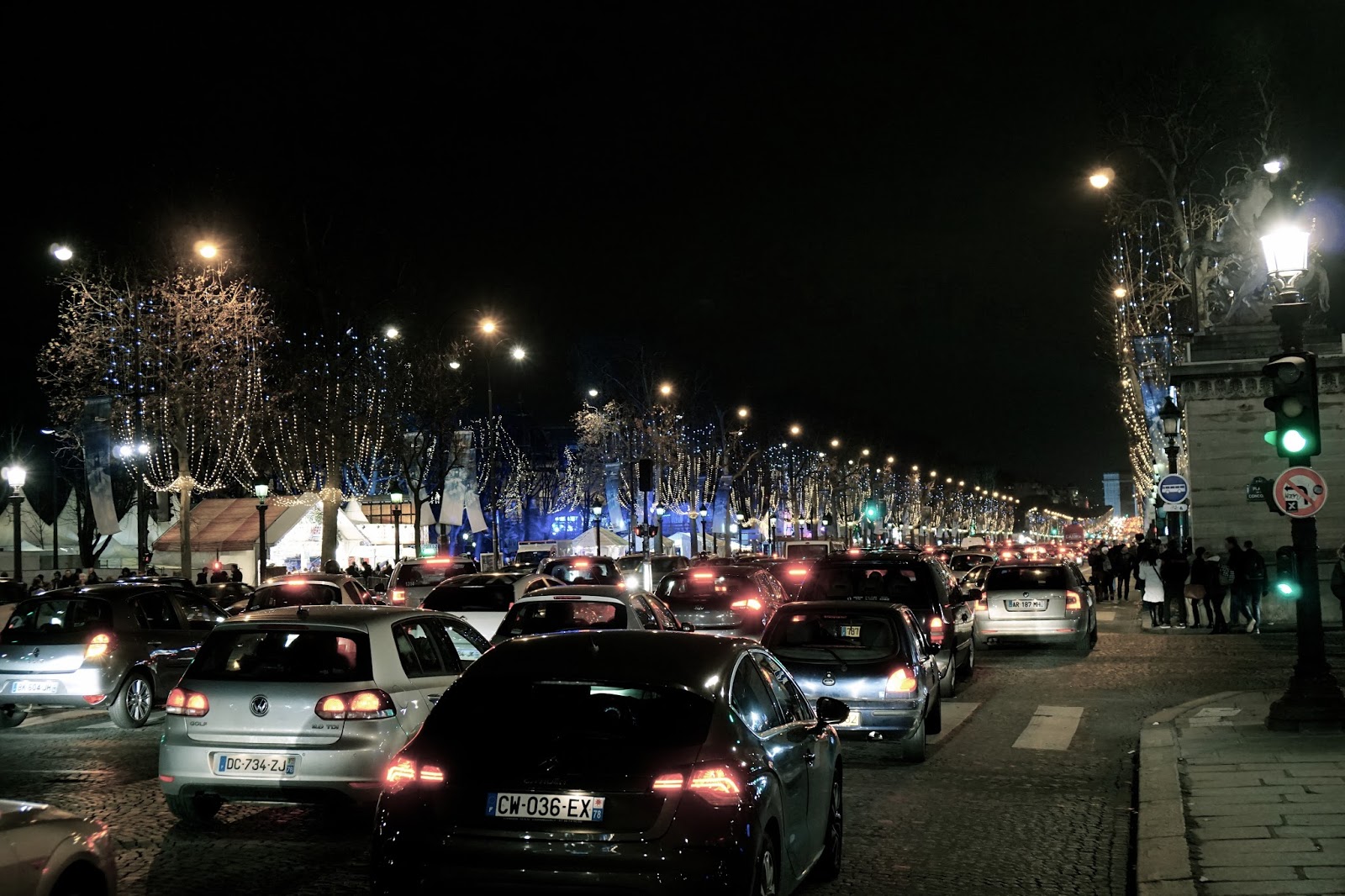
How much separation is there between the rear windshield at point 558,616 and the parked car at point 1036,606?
34.6 ft

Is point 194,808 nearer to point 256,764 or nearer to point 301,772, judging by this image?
point 256,764

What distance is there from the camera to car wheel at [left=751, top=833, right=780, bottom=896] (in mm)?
5816

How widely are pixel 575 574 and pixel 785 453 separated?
79324 mm

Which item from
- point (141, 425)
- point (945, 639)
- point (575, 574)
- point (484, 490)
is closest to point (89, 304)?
point (141, 425)

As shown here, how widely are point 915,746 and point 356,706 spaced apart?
5.62 metres

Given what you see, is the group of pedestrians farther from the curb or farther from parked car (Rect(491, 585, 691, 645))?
parked car (Rect(491, 585, 691, 645))

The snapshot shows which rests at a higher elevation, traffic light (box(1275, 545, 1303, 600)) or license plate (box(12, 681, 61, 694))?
traffic light (box(1275, 545, 1303, 600))

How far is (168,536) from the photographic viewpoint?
42.7 meters

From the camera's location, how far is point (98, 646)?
1547cm

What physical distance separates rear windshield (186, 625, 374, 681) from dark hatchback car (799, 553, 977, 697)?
9056 mm

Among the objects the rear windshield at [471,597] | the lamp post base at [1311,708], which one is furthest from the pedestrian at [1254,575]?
the rear windshield at [471,597]

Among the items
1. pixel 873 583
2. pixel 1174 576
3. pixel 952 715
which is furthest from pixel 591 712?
pixel 1174 576

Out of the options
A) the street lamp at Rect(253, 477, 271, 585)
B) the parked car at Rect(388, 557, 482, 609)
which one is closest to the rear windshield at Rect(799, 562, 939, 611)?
the parked car at Rect(388, 557, 482, 609)

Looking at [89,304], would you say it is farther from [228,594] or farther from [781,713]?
[781,713]
